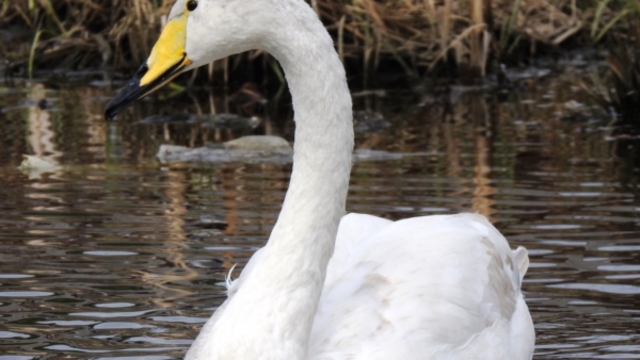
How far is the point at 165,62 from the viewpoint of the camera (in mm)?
4078

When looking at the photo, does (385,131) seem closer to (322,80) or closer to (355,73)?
(355,73)

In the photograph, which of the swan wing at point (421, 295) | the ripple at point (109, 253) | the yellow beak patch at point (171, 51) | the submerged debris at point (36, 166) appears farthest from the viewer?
the submerged debris at point (36, 166)

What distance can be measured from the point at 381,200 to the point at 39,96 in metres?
5.78

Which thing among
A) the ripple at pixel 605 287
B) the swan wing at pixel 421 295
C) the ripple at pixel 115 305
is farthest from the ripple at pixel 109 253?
the ripple at pixel 605 287

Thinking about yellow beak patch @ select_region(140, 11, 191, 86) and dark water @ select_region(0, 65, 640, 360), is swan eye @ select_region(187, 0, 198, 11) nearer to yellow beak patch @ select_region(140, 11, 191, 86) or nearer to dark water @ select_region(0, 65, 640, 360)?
yellow beak patch @ select_region(140, 11, 191, 86)

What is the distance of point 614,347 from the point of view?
4910 millimetres

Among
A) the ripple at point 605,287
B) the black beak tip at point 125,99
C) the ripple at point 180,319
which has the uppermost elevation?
the black beak tip at point 125,99

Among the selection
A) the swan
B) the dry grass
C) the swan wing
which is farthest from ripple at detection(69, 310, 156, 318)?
the dry grass

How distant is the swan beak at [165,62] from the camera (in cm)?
402

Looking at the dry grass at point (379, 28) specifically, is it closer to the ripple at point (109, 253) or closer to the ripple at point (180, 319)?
the ripple at point (109, 253)

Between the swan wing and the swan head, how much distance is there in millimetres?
937

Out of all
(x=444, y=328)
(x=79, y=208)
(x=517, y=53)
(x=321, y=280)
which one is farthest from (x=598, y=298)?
(x=517, y=53)

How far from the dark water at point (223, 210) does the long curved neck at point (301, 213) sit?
0.85m

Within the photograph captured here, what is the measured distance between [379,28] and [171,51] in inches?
361
